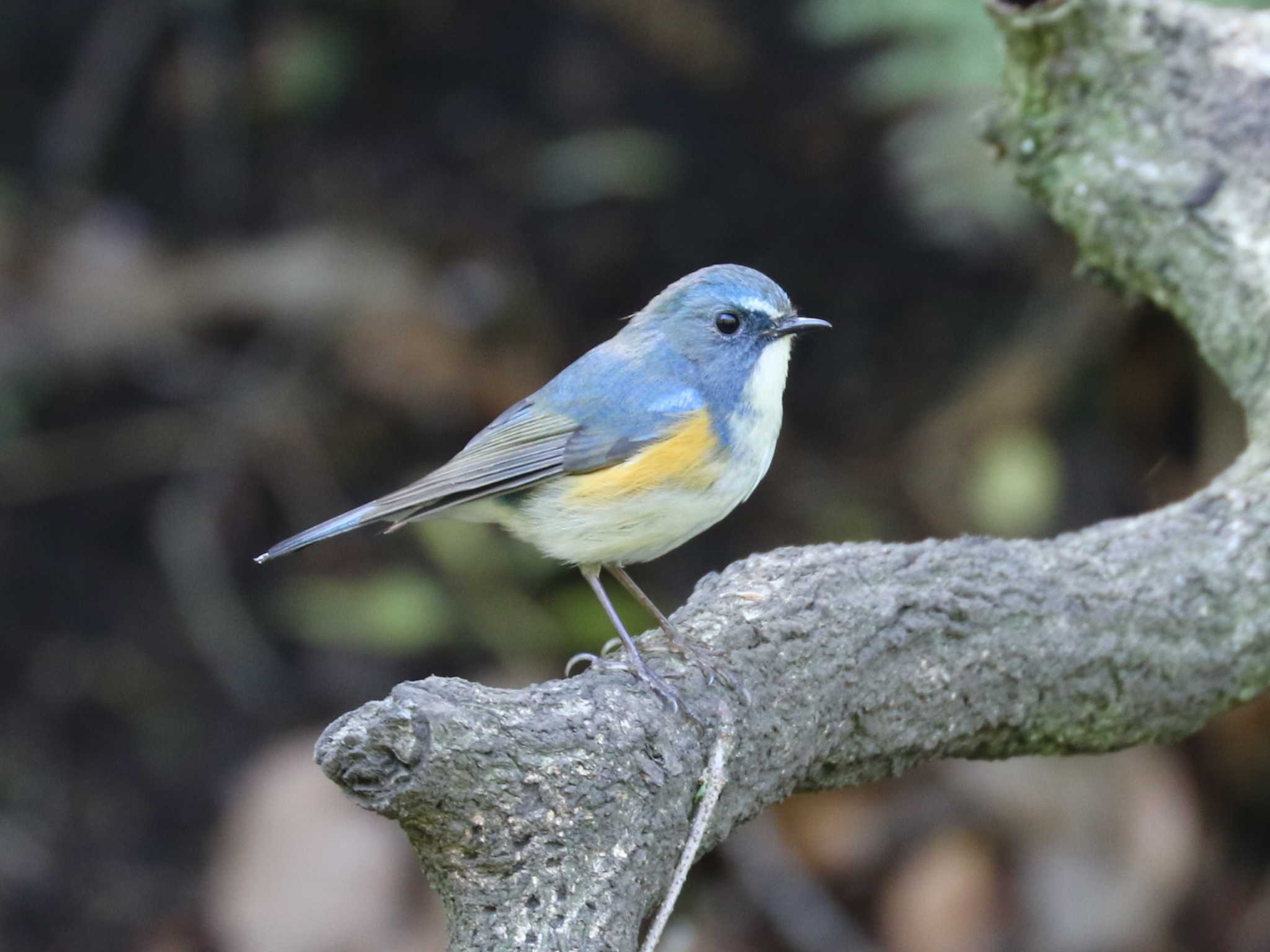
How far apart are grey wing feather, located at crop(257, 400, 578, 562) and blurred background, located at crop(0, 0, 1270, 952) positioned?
2.15 m

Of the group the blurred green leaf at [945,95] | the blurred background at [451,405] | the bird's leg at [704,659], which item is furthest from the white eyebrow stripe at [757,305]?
the blurred green leaf at [945,95]

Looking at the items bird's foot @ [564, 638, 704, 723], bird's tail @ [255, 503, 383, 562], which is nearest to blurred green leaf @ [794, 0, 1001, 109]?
bird's tail @ [255, 503, 383, 562]

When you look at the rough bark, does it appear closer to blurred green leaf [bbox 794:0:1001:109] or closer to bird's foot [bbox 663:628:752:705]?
bird's foot [bbox 663:628:752:705]

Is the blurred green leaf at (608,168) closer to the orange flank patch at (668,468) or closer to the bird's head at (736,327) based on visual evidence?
the bird's head at (736,327)

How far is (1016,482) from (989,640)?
3300 millimetres

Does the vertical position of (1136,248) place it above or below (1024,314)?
above

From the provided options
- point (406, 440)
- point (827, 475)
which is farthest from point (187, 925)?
point (827, 475)

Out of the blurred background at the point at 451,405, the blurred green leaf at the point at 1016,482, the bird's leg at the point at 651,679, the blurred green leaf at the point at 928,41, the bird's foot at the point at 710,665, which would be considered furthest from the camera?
the blurred green leaf at the point at 1016,482

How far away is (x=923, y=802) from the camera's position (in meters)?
5.73

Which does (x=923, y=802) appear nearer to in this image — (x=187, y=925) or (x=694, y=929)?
(x=694, y=929)

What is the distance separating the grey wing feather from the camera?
343 cm

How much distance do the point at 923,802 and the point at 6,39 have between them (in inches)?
217

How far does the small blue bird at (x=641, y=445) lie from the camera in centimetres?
334

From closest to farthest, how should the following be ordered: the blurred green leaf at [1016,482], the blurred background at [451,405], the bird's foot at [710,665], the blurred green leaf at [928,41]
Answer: the bird's foot at [710,665] → the blurred background at [451,405] → the blurred green leaf at [928,41] → the blurred green leaf at [1016,482]
